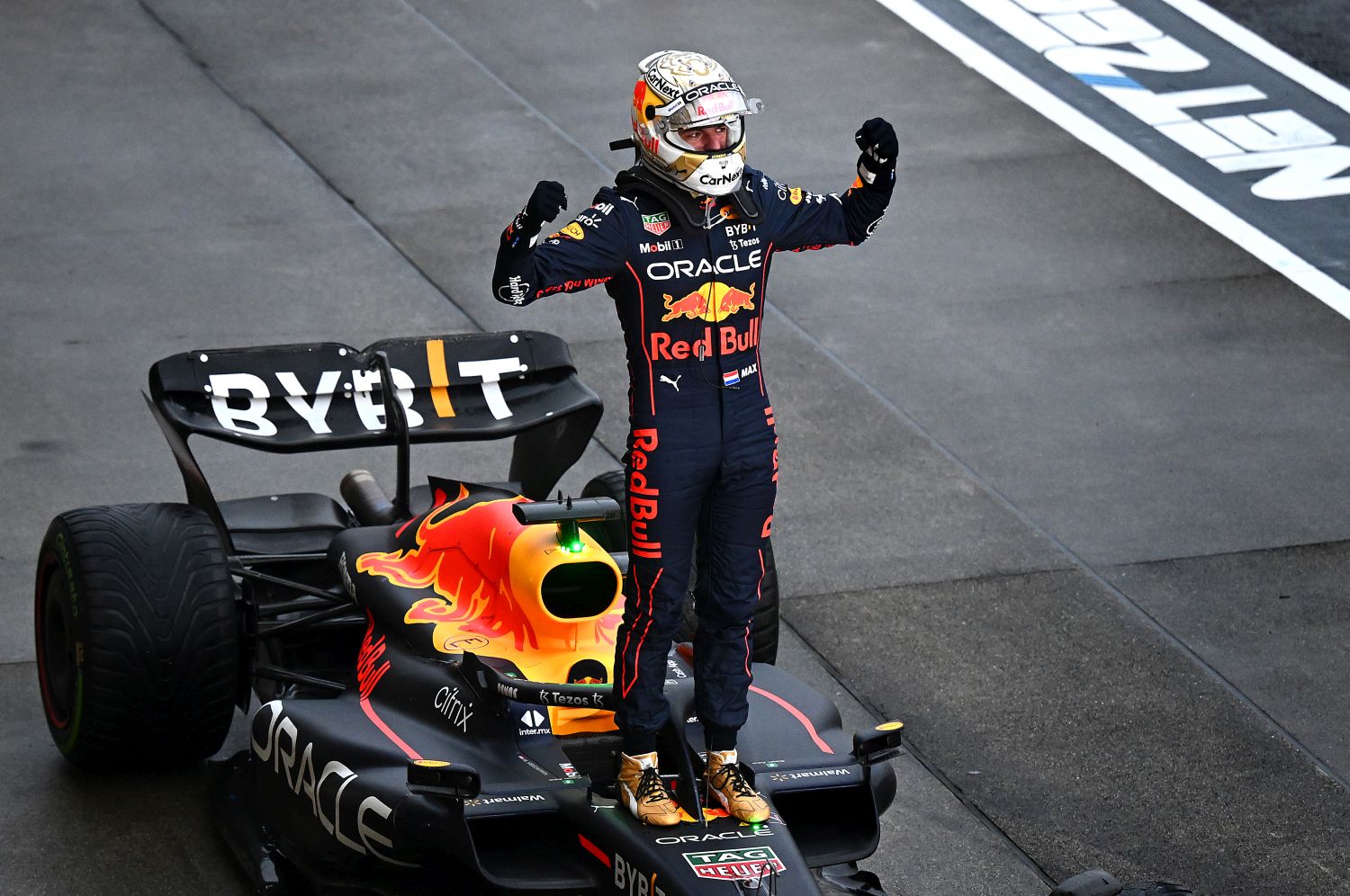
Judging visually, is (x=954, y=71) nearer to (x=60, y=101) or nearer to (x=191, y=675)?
(x=60, y=101)

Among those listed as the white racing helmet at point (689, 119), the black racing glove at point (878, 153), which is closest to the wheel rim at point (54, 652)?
the white racing helmet at point (689, 119)

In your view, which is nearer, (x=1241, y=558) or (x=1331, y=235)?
(x=1241, y=558)

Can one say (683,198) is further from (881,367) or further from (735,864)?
(881,367)

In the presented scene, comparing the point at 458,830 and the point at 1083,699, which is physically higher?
the point at 458,830

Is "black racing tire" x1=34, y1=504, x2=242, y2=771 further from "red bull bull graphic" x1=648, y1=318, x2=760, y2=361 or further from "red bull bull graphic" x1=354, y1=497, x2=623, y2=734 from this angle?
"red bull bull graphic" x1=648, y1=318, x2=760, y2=361

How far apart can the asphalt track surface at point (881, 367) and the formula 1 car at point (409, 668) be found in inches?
20.3

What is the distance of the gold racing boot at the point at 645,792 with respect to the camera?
221 inches

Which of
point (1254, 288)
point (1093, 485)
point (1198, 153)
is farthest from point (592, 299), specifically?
point (1198, 153)

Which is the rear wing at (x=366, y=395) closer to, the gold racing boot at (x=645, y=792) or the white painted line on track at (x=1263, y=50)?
the gold racing boot at (x=645, y=792)

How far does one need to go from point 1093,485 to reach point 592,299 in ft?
10.9

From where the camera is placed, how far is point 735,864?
5414 millimetres

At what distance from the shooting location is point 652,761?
5742 mm

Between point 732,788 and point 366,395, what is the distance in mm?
2586

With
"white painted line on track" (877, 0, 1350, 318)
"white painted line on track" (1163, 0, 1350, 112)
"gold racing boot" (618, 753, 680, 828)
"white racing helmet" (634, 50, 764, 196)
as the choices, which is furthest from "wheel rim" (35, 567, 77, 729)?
"white painted line on track" (1163, 0, 1350, 112)
